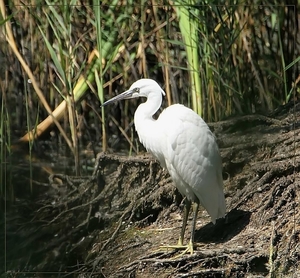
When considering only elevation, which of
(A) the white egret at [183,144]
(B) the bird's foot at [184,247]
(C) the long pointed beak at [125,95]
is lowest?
(B) the bird's foot at [184,247]

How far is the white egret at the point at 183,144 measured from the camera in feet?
10.9

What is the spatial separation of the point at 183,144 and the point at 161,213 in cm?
44

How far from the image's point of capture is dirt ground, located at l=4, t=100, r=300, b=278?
3.44 meters

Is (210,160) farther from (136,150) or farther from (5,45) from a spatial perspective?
(5,45)

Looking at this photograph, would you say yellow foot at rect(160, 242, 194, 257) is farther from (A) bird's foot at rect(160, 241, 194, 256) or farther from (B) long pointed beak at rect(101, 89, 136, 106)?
(B) long pointed beak at rect(101, 89, 136, 106)

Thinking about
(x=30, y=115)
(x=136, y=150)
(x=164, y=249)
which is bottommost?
(x=164, y=249)

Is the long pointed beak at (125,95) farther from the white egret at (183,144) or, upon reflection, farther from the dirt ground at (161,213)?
the dirt ground at (161,213)

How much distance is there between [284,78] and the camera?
3.78 meters

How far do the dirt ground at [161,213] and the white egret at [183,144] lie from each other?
0.18 meters

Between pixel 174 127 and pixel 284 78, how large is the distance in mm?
758

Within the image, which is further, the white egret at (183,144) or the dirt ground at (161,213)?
the dirt ground at (161,213)

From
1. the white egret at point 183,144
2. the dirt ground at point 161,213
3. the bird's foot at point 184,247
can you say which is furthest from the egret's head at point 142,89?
the bird's foot at point 184,247

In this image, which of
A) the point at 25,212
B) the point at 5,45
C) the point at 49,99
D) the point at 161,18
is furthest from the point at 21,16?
the point at 25,212

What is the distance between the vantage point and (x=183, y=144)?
10.9 feet
